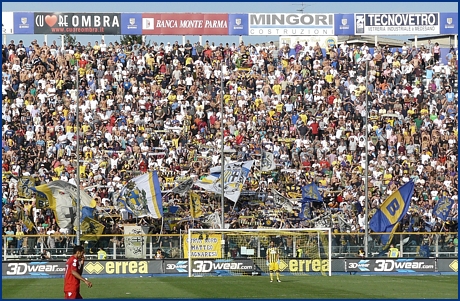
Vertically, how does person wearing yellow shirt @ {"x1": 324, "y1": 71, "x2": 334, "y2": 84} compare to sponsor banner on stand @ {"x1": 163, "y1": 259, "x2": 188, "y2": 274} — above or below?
above

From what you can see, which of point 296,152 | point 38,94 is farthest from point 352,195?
point 38,94

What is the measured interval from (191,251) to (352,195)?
30.0 ft

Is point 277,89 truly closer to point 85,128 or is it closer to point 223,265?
point 85,128

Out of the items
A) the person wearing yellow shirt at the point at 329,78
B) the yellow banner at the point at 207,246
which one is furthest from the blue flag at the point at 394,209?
the person wearing yellow shirt at the point at 329,78

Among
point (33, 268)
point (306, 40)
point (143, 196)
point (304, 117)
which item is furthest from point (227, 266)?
point (306, 40)

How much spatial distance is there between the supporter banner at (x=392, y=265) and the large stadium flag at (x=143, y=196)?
324 inches

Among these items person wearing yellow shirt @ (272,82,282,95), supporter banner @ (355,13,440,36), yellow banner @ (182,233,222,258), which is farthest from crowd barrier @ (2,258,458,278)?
supporter banner @ (355,13,440,36)

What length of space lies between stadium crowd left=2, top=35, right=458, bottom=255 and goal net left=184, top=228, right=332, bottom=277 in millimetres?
2945

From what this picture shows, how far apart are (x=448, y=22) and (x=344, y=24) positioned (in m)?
6.31

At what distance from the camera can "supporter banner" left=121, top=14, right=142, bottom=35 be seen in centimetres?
5523

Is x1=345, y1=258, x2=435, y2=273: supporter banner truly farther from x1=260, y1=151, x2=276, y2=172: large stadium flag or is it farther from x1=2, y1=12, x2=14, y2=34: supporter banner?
x1=2, y1=12, x2=14, y2=34: supporter banner

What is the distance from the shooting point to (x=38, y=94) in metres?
48.3

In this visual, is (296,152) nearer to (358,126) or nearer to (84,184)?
(358,126)

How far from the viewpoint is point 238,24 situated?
5619 cm
